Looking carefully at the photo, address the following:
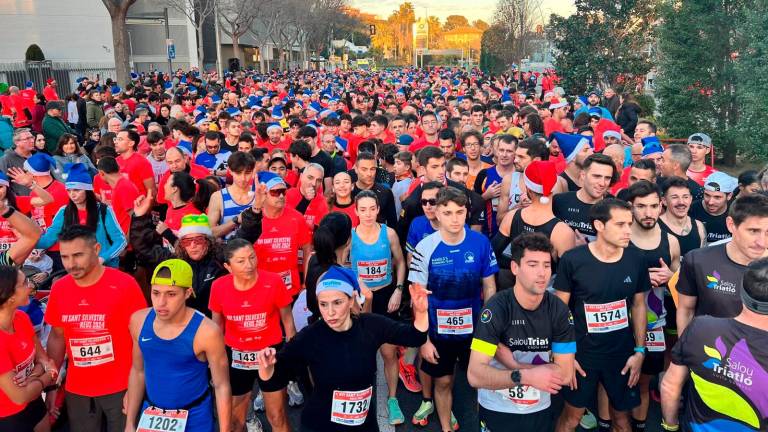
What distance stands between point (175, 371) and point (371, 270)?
191cm

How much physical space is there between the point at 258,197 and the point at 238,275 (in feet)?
4.08

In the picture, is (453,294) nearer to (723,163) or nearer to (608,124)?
(608,124)

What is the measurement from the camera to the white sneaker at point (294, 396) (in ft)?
16.4

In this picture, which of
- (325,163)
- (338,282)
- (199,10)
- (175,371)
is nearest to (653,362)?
(338,282)

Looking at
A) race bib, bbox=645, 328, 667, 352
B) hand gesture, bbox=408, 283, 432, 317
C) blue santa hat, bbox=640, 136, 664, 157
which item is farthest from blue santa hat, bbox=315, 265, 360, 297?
blue santa hat, bbox=640, 136, 664, 157

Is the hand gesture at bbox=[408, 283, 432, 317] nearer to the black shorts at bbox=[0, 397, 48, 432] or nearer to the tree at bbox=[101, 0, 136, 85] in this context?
the black shorts at bbox=[0, 397, 48, 432]

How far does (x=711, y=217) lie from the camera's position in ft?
17.2

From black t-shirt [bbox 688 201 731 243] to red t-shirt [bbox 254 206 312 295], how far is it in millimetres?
3730

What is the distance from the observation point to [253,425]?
14.8 ft

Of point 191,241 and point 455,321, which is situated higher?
point 191,241

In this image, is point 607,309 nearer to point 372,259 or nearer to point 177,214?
point 372,259

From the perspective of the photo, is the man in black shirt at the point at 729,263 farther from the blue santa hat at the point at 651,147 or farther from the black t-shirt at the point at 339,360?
the blue santa hat at the point at 651,147

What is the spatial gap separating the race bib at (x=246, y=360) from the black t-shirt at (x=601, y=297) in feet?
7.28

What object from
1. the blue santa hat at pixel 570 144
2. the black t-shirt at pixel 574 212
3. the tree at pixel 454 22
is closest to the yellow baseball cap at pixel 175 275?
Result: the black t-shirt at pixel 574 212
